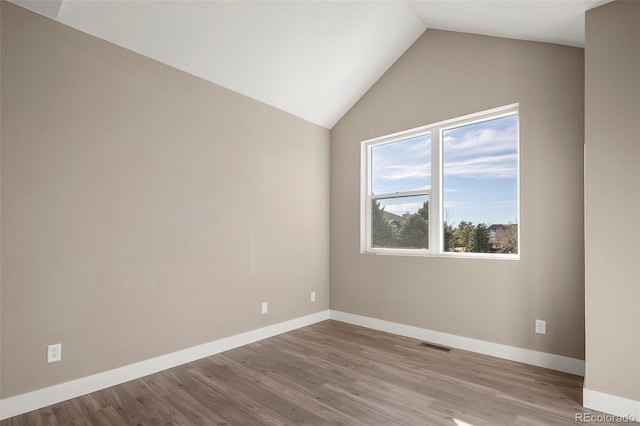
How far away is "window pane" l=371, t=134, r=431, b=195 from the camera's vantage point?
383 cm

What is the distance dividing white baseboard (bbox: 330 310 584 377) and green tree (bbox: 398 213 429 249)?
0.93 meters

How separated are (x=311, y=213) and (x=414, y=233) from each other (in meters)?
1.33

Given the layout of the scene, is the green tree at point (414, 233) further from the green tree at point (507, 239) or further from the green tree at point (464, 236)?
the green tree at point (507, 239)

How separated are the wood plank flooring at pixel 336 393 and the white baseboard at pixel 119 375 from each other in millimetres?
56

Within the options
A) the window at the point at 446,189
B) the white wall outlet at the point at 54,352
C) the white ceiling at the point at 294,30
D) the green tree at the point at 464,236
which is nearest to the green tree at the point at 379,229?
the window at the point at 446,189

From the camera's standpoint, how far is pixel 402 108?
153 inches

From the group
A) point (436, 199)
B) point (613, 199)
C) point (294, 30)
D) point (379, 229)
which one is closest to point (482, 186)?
point (436, 199)

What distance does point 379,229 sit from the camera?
167 inches

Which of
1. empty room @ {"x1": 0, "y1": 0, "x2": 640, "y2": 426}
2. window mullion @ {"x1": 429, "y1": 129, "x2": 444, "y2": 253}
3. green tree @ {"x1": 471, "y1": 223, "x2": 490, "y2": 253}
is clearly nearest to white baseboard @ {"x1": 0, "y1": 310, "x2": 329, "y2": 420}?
empty room @ {"x1": 0, "y1": 0, "x2": 640, "y2": 426}

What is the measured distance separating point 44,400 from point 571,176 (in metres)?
4.25

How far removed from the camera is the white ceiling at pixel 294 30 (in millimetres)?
2451

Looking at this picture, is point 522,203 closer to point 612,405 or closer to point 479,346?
point 479,346

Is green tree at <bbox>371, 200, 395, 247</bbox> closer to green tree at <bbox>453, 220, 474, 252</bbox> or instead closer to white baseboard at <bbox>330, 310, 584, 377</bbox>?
green tree at <bbox>453, 220, 474, 252</bbox>

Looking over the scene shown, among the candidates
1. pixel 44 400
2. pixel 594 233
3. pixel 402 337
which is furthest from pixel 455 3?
pixel 44 400
